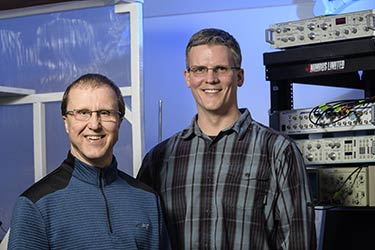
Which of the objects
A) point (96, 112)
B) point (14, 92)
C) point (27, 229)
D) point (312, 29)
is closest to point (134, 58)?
point (14, 92)

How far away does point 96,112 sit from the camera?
1672mm

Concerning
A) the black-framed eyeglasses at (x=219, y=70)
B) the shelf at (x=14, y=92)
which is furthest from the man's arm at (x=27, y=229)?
the shelf at (x=14, y=92)

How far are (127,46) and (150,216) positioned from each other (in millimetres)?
1044

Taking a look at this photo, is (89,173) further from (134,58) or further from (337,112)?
(337,112)

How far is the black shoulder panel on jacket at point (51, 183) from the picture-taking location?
5.23 ft

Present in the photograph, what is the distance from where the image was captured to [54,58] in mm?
2922

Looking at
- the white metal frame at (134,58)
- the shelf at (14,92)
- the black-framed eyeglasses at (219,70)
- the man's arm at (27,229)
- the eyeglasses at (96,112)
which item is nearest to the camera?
the man's arm at (27,229)

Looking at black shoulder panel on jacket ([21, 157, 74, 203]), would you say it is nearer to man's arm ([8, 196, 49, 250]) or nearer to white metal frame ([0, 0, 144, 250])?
man's arm ([8, 196, 49, 250])

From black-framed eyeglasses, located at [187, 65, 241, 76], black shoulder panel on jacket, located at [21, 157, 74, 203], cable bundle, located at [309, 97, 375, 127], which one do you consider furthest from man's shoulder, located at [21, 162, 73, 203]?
cable bundle, located at [309, 97, 375, 127]

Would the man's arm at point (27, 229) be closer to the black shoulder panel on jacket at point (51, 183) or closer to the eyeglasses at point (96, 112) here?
the black shoulder panel on jacket at point (51, 183)

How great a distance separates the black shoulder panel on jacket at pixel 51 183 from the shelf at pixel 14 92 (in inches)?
50.4

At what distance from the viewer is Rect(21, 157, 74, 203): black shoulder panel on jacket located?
1.59 meters

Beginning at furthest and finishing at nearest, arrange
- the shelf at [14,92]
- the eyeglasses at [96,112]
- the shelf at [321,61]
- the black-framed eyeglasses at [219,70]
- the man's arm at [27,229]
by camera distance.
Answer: the shelf at [14,92]
the shelf at [321,61]
the black-framed eyeglasses at [219,70]
the eyeglasses at [96,112]
the man's arm at [27,229]

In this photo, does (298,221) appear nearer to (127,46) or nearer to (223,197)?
(223,197)
